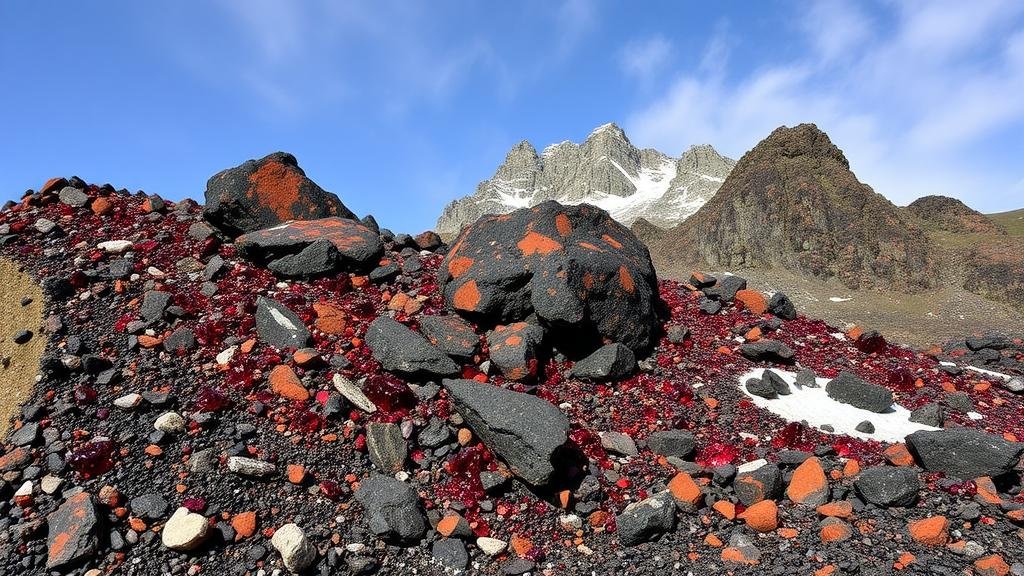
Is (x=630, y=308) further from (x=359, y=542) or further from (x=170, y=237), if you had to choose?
(x=170, y=237)

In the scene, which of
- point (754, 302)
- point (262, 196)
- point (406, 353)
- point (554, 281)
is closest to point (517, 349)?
point (554, 281)

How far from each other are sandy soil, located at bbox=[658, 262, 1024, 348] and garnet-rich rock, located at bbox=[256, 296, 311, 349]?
46.0 m

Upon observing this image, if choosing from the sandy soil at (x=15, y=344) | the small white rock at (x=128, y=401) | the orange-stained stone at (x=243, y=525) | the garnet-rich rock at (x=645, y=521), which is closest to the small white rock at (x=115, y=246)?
the sandy soil at (x=15, y=344)

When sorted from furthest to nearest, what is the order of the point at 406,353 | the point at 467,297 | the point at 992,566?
the point at 467,297 → the point at 406,353 → the point at 992,566

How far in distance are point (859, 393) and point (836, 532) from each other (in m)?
4.89

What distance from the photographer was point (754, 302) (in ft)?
45.6

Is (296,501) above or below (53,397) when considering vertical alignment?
below

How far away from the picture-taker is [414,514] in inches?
249

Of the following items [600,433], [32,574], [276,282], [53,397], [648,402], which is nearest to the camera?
[32,574]

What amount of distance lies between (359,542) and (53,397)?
5.92 metres

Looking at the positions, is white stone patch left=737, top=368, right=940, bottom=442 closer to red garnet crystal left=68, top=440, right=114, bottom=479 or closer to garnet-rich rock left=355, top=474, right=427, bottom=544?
garnet-rich rock left=355, top=474, right=427, bottom=544

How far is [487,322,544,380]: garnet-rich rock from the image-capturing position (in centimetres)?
906

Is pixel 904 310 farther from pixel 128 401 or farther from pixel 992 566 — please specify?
pixel 128 401

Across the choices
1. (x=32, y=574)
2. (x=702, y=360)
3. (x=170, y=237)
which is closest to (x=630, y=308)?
(x=702, y=360)
